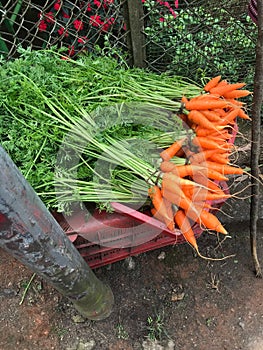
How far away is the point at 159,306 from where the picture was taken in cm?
223

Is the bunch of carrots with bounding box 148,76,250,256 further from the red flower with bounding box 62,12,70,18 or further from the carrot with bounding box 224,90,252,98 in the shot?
the red flower with bounding box 62,12,70,18

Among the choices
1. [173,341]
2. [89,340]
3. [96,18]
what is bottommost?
[89,340]

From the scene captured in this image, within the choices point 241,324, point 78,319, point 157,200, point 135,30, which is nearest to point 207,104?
point 157,200

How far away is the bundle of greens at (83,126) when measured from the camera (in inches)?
68.1

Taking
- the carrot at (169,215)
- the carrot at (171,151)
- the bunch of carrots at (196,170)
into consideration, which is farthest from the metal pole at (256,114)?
the carrot at (169,215)

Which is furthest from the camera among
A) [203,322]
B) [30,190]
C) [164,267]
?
[164,267]

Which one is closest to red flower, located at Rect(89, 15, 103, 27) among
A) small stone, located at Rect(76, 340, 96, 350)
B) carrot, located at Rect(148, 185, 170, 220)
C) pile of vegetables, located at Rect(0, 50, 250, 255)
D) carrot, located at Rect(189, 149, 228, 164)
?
pile of vegetables, located at Rect(0, 50, 250, 255)

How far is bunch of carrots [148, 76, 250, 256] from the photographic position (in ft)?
5.61

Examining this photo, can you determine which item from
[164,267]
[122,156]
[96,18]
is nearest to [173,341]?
[164,267]

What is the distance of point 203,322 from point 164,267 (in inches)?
14.9

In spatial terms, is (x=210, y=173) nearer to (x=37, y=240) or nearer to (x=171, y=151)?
(x=171, y=151)

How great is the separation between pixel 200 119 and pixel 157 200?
1.51 feet

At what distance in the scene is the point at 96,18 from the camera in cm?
240

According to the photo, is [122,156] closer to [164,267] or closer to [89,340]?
[164,267]
